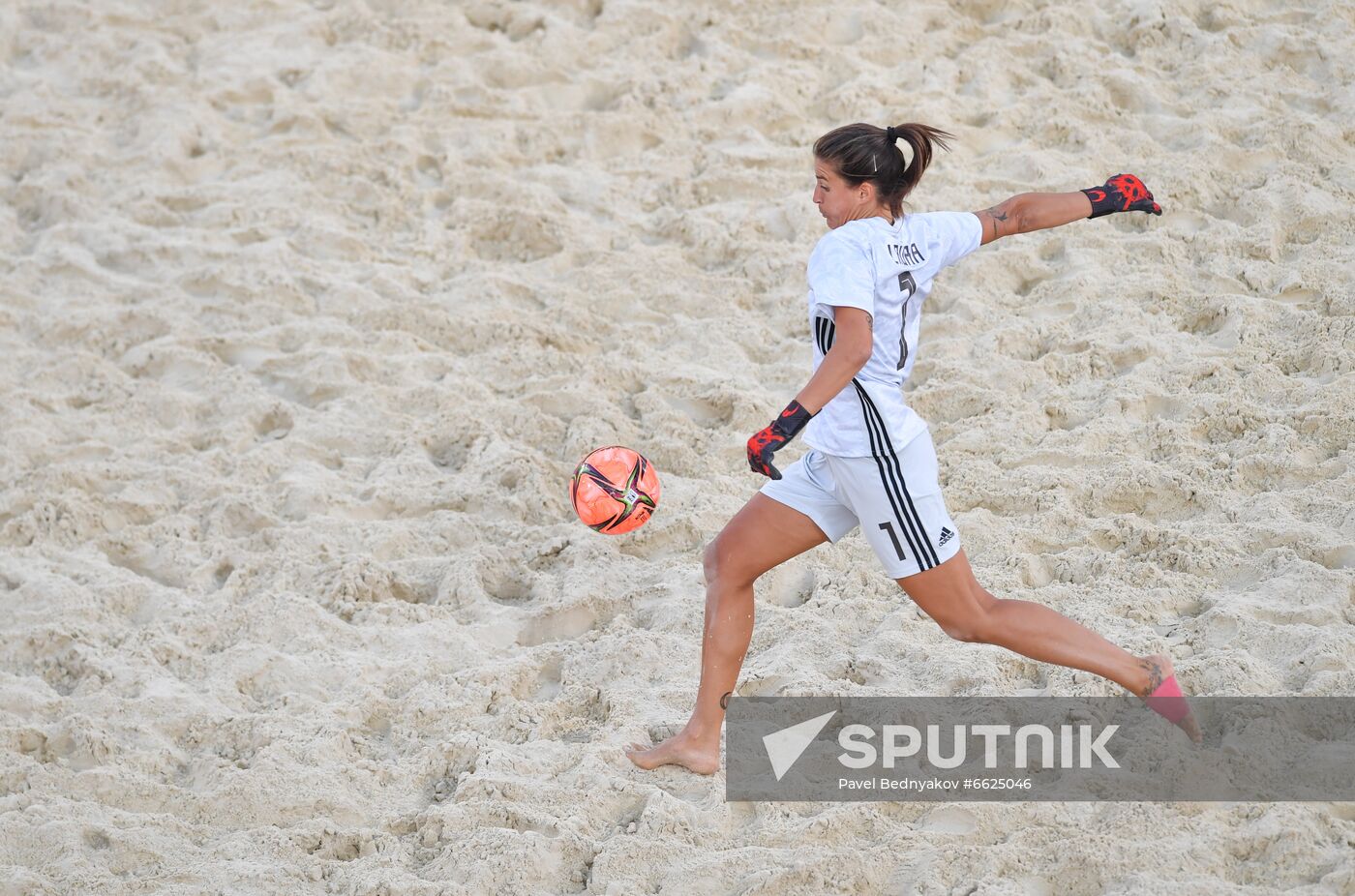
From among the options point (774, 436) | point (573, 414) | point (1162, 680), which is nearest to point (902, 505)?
point (774, 436)

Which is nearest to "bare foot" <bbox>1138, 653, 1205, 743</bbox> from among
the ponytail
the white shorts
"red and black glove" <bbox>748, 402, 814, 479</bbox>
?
the white shorts

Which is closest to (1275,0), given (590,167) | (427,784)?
(590,167)

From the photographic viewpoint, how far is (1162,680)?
11.3ft

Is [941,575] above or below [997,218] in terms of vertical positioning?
below

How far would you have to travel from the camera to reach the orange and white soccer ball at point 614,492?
3959mm

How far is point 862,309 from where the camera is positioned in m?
3.25

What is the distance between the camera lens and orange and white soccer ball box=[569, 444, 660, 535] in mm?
3959

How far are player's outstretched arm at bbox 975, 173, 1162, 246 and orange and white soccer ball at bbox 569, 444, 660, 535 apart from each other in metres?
1.23

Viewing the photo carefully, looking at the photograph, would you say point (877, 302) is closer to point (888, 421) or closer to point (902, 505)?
point (888, 421)

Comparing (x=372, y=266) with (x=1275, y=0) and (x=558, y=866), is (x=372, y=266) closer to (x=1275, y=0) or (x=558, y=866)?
(x=558, y=866)

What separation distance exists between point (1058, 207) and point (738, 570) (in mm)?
1316

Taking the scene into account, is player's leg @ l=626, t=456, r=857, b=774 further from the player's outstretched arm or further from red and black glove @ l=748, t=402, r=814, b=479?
the player's outstretched arm

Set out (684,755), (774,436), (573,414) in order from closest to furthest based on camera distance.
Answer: (774,436) < (684,755) < (573,414)

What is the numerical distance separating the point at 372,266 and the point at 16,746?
9.38ft
